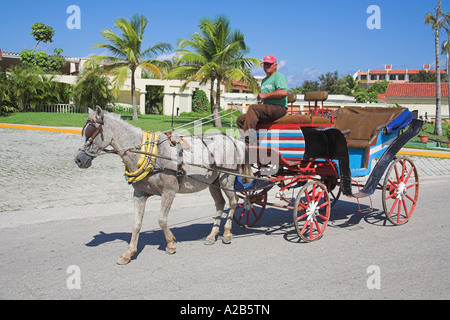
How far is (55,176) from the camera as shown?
40.2 ft

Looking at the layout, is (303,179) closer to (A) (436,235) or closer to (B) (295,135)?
(B) (295,135)

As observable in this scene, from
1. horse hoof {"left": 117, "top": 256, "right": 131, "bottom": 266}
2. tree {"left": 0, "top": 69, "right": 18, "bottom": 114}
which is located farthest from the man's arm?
tree {"left": 0, "top": 69, "right": 18, "bottom": 114}

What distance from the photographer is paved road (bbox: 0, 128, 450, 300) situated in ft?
16.1

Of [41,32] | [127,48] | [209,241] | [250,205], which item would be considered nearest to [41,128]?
[127,48]

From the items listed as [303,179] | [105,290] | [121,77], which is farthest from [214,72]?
[105,290]

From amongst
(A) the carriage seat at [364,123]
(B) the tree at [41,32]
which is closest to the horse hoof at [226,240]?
(A) the carriage seat at [364,123]

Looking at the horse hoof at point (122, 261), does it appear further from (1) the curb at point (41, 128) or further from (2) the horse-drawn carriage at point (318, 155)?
(1) the curb at point (41, 128)

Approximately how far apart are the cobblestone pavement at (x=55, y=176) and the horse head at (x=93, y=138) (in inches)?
167

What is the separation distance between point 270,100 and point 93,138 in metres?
2.81

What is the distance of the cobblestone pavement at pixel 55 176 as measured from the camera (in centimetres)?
966

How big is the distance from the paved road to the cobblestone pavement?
0.08m

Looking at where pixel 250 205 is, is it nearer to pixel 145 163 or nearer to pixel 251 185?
pixel 251 185

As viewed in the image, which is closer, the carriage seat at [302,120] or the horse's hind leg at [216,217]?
the horse's hind leg at [216,217]

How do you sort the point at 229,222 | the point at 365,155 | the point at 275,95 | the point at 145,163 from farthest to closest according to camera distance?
1. the point at 365,155
2. the point at 229,222
3. the point at 275,95
4. the point at 145,163
